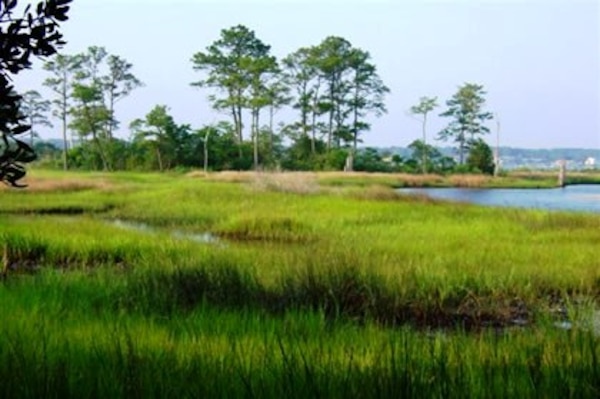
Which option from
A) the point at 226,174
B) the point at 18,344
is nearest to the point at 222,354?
the point at 18,344

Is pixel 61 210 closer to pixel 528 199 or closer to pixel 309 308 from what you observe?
pixel 309 308

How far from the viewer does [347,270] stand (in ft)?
24.7

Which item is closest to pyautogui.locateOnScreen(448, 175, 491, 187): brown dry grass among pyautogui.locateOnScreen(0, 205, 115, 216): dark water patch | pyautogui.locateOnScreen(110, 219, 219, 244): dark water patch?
pyautogui.locateOnScreen(0, 205, 115, 216): dark water patch

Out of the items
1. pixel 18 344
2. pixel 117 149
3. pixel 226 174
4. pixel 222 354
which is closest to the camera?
pixel 18 344

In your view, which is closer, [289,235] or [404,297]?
[404,297]

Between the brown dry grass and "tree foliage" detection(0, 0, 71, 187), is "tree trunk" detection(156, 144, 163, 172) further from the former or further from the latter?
"tree foliage" detection(0, 0, 71, 187)

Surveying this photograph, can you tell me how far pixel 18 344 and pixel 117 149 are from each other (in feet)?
153

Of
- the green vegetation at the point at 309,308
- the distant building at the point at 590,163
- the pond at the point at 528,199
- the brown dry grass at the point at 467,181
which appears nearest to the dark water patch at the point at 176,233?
the green vegetation at the point at 309,308

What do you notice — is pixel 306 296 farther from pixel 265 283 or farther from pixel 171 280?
pixel 171 280

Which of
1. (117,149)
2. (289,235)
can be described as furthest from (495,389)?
(117,149)

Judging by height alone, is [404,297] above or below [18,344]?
below

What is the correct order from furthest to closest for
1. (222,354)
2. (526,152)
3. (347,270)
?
(526,152), (347,270), (222,354)

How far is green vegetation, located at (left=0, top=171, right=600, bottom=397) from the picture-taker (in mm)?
3203

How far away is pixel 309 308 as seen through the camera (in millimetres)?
6113
